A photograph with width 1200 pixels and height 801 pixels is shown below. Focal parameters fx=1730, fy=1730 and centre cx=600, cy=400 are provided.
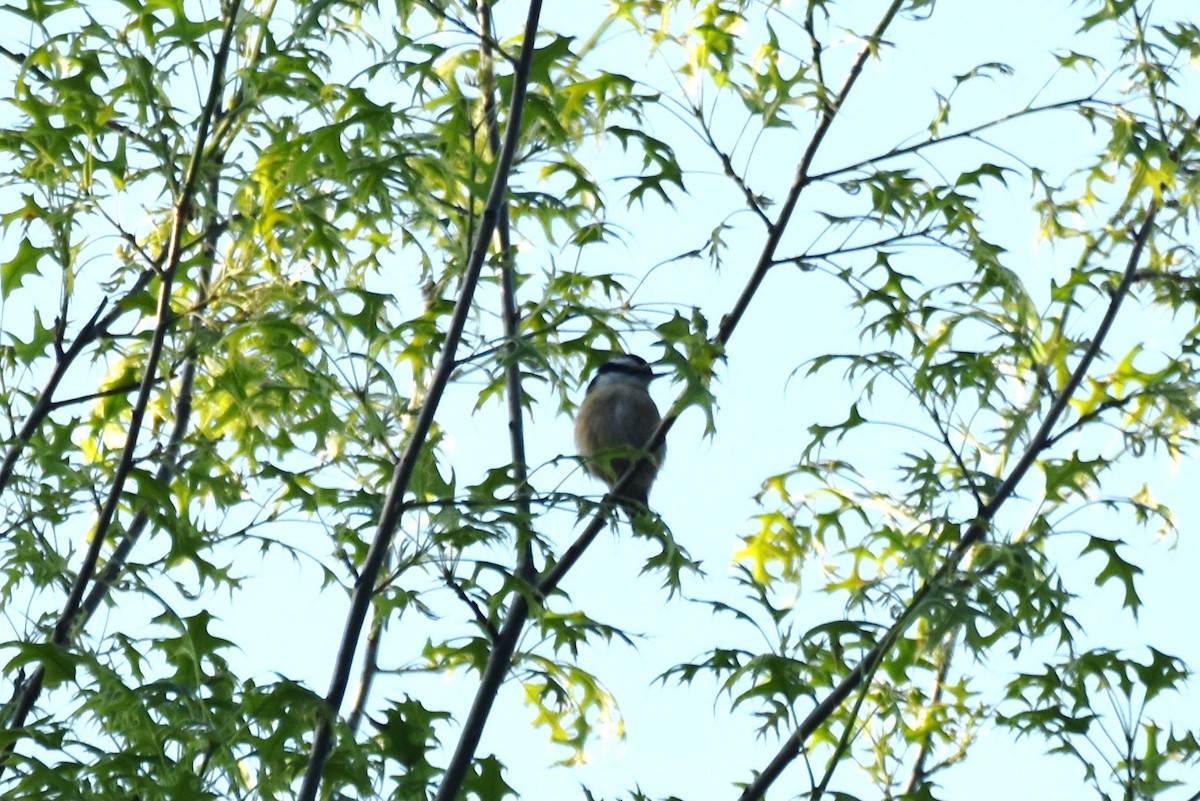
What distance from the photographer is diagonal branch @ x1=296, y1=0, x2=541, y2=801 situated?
383 centimetres

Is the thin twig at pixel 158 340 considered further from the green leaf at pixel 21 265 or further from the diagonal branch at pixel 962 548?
the diagonal branch at pixel 962 548

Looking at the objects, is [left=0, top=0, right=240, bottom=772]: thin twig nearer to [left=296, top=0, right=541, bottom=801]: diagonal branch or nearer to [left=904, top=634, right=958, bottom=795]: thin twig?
[left=296, top=0, right=541, bottom=801]: diagonal branch

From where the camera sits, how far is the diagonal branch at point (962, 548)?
418 cm

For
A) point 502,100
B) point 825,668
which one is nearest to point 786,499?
point 825,668

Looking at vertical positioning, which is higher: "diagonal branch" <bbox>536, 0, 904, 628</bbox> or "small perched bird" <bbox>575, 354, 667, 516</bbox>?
"small perched bird" <bbox>575, 354, 667, 516</bbox>

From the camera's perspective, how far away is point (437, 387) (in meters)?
3.93

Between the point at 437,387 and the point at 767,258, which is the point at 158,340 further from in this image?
the point at 767,258

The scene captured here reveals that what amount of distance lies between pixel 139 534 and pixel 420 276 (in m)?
1.21

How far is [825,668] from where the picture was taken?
4656 mm

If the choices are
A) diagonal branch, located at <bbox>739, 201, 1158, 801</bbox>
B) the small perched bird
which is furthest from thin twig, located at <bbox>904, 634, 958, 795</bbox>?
the small perched bird

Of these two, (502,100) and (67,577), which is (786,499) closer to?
(502,100)

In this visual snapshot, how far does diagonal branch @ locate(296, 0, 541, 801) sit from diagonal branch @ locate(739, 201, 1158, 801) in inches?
41.7

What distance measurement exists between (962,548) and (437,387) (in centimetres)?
146

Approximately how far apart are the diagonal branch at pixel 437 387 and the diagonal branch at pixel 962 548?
1.06 meters
